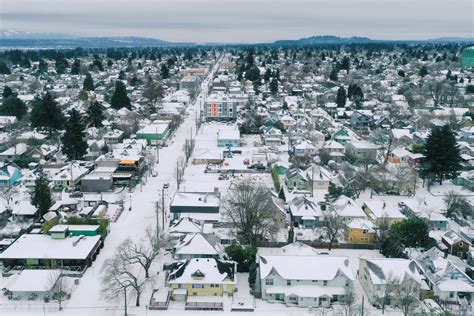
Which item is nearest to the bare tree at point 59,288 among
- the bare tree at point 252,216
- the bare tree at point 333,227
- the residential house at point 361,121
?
the bare tree at point 252,216

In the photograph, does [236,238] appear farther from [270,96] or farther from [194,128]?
[270,96]

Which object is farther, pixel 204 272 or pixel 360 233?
pixel 360 233

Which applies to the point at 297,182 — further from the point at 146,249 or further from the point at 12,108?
the point at 12,108

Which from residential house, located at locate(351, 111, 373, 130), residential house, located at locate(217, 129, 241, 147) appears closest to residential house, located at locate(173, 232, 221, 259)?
residential house, located at locate(217, 129, 241, 147)

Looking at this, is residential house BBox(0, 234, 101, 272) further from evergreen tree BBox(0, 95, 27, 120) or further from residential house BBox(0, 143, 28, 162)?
Answer: evergreen tree BBox(0, 95, 27, 120)

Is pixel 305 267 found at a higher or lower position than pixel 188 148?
lower

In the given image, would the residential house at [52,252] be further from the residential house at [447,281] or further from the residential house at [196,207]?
the residential house at [447,281]

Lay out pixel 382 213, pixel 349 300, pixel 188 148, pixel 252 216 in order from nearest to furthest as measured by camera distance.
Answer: pixel 349 300, pixel 252 216, pixel 382 213, pixel 188 148

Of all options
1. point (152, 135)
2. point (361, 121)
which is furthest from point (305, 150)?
point (361, 121)
